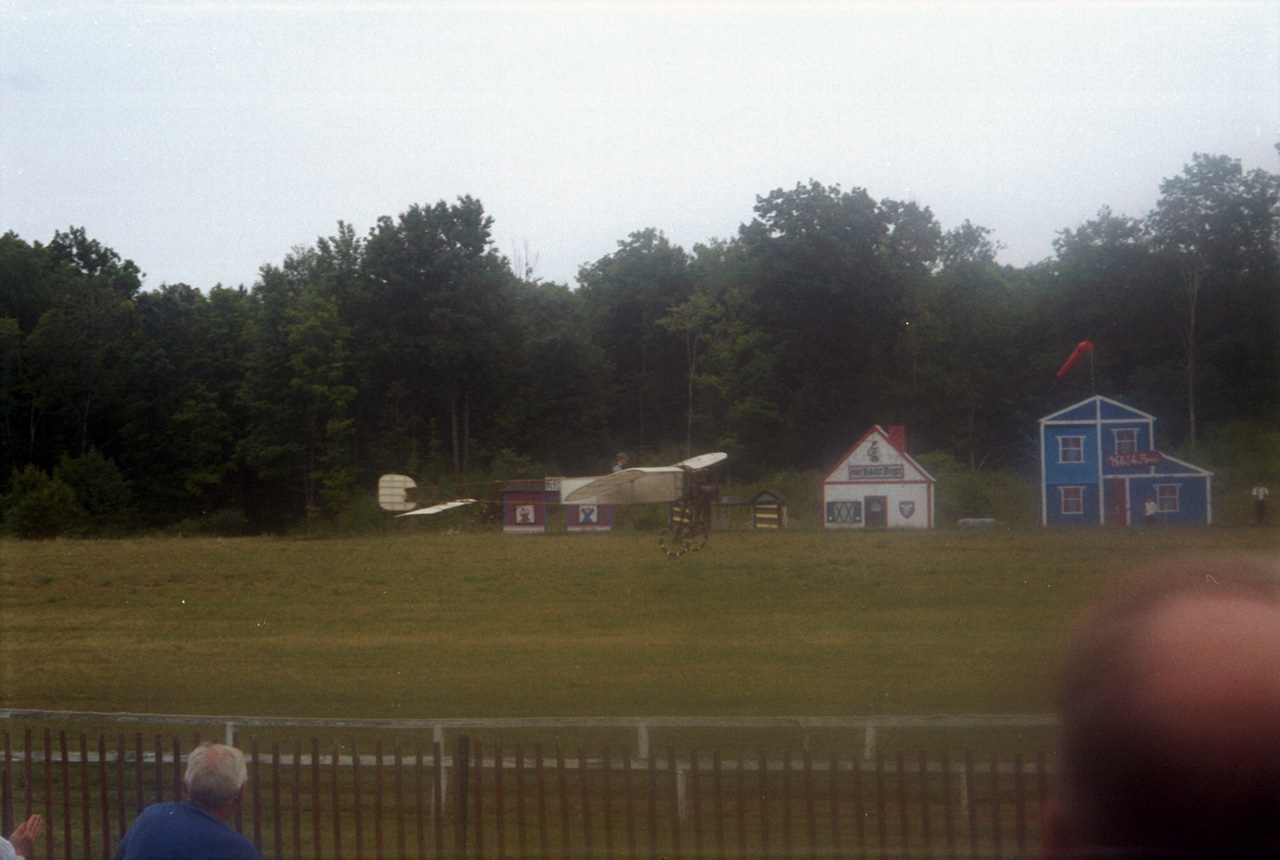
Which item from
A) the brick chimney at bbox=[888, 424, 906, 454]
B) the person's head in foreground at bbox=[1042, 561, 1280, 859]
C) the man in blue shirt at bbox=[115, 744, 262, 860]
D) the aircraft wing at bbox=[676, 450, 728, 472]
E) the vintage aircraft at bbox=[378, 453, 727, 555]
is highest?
the brick chimney at bbox=[888, 424, 906, 454]

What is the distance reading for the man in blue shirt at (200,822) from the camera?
3.32m

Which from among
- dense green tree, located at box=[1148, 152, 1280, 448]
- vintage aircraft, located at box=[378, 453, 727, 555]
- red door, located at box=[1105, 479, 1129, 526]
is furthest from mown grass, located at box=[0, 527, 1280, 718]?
dense green tree, located at box=[1148, 152, 1280, 448]

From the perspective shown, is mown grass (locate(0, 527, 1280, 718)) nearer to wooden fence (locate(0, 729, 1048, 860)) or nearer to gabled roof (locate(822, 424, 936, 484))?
wooden fence (locate(0, 729, 1048, 860))

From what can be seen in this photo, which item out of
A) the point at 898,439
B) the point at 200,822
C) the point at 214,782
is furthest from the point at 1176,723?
the point at 898,439

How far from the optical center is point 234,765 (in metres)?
3.63

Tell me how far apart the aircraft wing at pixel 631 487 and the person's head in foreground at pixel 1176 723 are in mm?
17458

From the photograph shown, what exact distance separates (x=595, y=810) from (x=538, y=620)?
40.3 ft

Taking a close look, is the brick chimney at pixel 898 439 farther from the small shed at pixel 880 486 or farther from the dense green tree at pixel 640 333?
the dense green tree at pixel 640 333

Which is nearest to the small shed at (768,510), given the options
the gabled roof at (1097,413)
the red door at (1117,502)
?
the gabled roof at (1097,413)

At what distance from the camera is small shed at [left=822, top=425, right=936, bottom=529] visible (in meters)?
32.0

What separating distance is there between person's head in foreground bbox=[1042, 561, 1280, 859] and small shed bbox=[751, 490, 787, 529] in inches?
1231

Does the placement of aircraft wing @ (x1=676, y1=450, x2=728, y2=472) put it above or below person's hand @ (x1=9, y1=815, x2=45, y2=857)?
above

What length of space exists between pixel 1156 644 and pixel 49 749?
698 centimetres

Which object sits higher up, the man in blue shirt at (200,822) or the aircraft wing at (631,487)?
the aircraft wing at (631,487)
